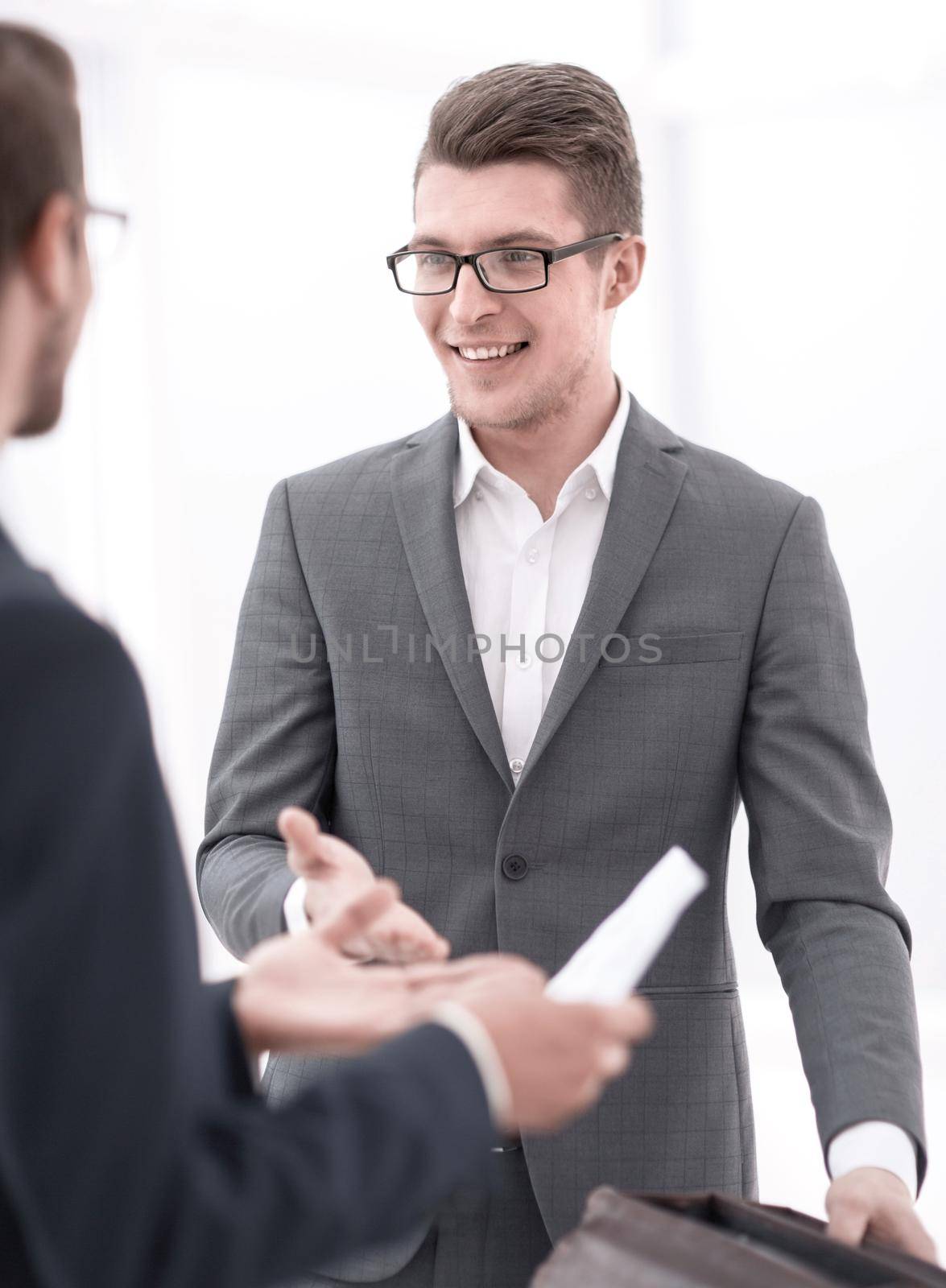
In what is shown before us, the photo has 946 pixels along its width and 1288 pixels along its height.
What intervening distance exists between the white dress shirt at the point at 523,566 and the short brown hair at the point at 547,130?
1.04 feet

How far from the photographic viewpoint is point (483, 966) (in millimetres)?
1078

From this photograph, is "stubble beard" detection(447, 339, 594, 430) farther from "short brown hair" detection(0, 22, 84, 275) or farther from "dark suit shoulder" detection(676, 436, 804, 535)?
"short brown hair" detection(0, 22, 84, 275)

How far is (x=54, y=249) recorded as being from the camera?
2.94 feet

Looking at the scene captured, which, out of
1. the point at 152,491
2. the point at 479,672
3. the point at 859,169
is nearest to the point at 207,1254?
the point at 479,672

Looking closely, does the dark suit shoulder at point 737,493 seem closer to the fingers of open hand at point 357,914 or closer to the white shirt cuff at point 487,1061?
the fingers of open hand at point 357,914

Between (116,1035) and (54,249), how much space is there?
0.49m

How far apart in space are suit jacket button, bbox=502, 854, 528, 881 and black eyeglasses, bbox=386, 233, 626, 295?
79cm

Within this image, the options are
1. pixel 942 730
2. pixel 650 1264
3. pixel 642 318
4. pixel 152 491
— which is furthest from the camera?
pixel 642 318

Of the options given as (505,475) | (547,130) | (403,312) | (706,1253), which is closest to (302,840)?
(706,1253)

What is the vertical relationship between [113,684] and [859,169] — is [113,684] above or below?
below

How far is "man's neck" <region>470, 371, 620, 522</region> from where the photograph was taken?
2070mm

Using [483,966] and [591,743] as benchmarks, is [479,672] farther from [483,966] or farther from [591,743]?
[483,966]

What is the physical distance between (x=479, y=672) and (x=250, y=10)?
11.8 ft

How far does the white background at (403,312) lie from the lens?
4469mm
